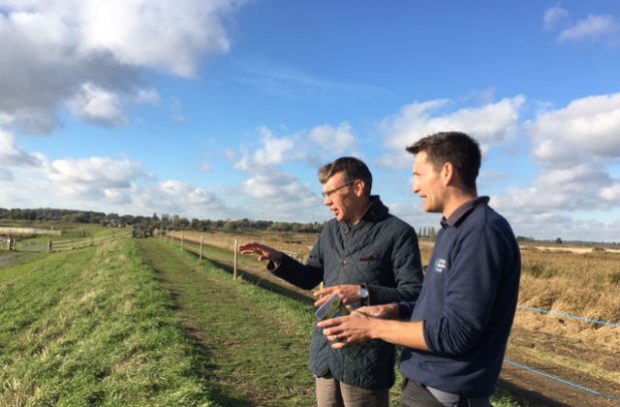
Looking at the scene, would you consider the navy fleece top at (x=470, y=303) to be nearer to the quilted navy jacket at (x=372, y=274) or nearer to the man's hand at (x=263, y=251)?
the quilted navy jacket at (x=372, y=274)

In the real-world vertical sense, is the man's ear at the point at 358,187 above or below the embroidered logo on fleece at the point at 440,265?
above

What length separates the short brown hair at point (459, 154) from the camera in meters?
2.01

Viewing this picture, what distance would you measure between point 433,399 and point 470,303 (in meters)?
0.48

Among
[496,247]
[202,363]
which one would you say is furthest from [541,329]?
[496,247]

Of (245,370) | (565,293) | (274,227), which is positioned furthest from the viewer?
(274,227)

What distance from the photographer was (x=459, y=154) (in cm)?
201

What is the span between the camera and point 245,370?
6.55m

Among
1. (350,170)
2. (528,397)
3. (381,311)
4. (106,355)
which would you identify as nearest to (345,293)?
(381,311)

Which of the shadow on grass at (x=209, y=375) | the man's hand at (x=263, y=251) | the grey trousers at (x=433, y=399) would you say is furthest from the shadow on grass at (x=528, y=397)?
the grey trousers at (x=433, y=399)

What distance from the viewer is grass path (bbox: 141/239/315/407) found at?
586 cm

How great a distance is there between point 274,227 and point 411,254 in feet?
364

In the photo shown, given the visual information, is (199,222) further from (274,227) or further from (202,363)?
(202,363)

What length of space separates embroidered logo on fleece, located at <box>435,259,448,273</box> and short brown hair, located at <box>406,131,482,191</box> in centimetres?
33

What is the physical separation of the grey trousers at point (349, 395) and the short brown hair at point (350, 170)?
1137 mm
